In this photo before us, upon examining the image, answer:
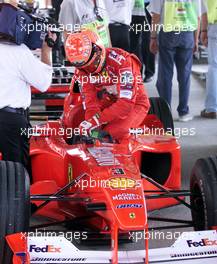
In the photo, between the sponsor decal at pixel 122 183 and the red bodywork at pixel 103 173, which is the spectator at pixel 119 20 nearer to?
the red bodywork at pixel 103 173

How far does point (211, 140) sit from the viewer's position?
18.6 ft

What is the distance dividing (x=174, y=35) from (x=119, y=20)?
31.1 inches

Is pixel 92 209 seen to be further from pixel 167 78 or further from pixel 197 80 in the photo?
pixel 197 80

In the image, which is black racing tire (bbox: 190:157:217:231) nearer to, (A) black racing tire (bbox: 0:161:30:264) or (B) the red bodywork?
(B) the red bodywork

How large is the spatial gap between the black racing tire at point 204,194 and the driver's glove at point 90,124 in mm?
666

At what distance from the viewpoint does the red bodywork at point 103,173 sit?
280 cm

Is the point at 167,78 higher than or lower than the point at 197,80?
higher

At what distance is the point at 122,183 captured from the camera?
292cm

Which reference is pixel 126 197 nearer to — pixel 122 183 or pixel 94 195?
pixel 122 183

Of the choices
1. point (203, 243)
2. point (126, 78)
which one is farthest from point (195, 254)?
point (126, 78)

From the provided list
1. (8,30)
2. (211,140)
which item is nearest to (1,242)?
(8,30)

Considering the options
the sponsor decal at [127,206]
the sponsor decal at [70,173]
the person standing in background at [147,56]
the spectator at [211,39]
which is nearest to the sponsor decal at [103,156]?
the sponsor decal at [70,173]

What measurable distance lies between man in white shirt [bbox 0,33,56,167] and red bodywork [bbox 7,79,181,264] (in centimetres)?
15

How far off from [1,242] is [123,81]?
128 cm
